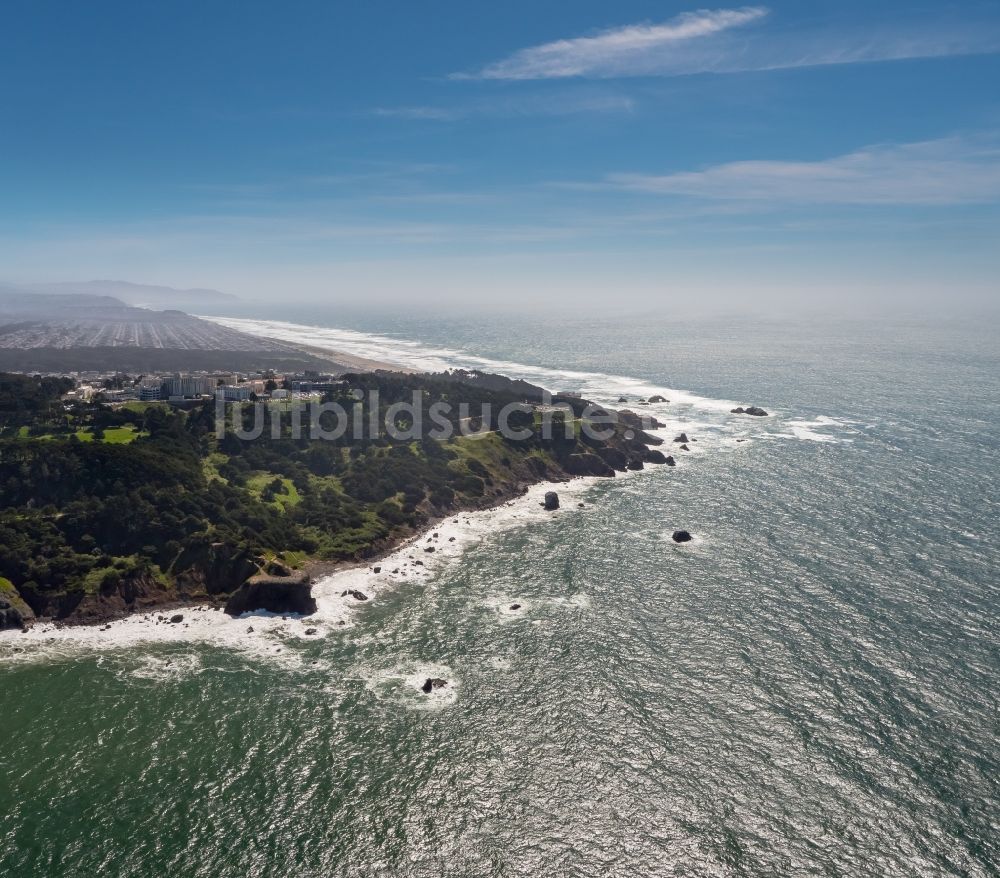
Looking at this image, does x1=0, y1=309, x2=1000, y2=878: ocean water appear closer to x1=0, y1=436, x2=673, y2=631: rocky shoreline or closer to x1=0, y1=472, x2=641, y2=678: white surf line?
x1=0, y1=472, x2=641, y2=678: white surf line

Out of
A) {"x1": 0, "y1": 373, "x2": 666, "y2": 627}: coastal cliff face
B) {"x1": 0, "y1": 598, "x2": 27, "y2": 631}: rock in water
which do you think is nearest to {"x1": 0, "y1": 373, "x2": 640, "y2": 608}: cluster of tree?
{"x1": 0, "y1": 373, "x2": 666, "y2": 627}: coastal cliff face

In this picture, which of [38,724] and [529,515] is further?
[529,515]

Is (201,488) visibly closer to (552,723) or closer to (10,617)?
(10,617)

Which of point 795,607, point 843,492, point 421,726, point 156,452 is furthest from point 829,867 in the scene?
point 156,452

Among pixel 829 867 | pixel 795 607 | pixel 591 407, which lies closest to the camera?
pixel 829 867

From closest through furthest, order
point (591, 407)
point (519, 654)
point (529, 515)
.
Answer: point (519, 654)
point (529, 515)
point (591, 407)

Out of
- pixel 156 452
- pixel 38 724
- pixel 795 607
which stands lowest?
pixel 38 724

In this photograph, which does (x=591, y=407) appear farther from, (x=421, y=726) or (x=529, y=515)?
(x=421, y=726)
